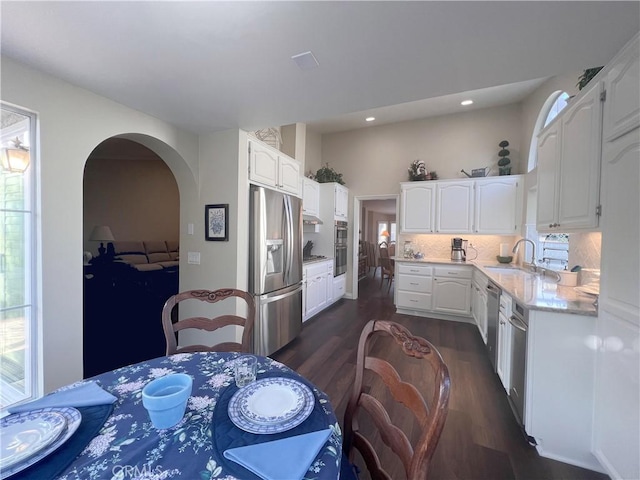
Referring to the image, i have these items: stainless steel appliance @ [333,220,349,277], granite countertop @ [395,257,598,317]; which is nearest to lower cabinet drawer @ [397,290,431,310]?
stainless steel appliance @ [333,220,349,277]

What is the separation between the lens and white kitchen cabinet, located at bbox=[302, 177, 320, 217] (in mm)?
4406

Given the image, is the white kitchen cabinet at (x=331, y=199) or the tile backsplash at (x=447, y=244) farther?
the white kitchen cabinet at (x=331, y=199)

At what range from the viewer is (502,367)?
2.18 m

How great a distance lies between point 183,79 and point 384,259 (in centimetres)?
578

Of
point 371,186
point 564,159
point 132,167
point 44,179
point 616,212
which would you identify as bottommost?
point 616,212

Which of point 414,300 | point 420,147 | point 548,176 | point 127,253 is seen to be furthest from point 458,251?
point 127,253

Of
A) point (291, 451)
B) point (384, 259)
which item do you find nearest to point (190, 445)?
point (291, 451)

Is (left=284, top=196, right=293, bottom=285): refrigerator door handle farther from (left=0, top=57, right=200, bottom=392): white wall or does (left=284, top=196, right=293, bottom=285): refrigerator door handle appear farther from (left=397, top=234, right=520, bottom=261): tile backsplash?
(left=397, top=234, right=520, bottom=261): tile backsplash

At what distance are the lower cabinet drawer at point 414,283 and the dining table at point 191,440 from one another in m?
3.70

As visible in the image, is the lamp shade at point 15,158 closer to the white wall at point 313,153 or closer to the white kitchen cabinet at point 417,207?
the white wall at point 313,153

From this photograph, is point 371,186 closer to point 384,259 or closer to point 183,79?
point 384,259

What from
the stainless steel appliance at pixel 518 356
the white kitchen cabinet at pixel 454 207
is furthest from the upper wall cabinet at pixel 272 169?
the stainless steel appliance at pixel 518 356

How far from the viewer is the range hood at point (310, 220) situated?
463 cm

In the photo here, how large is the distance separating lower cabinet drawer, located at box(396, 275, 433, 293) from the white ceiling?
3019 millimetres
